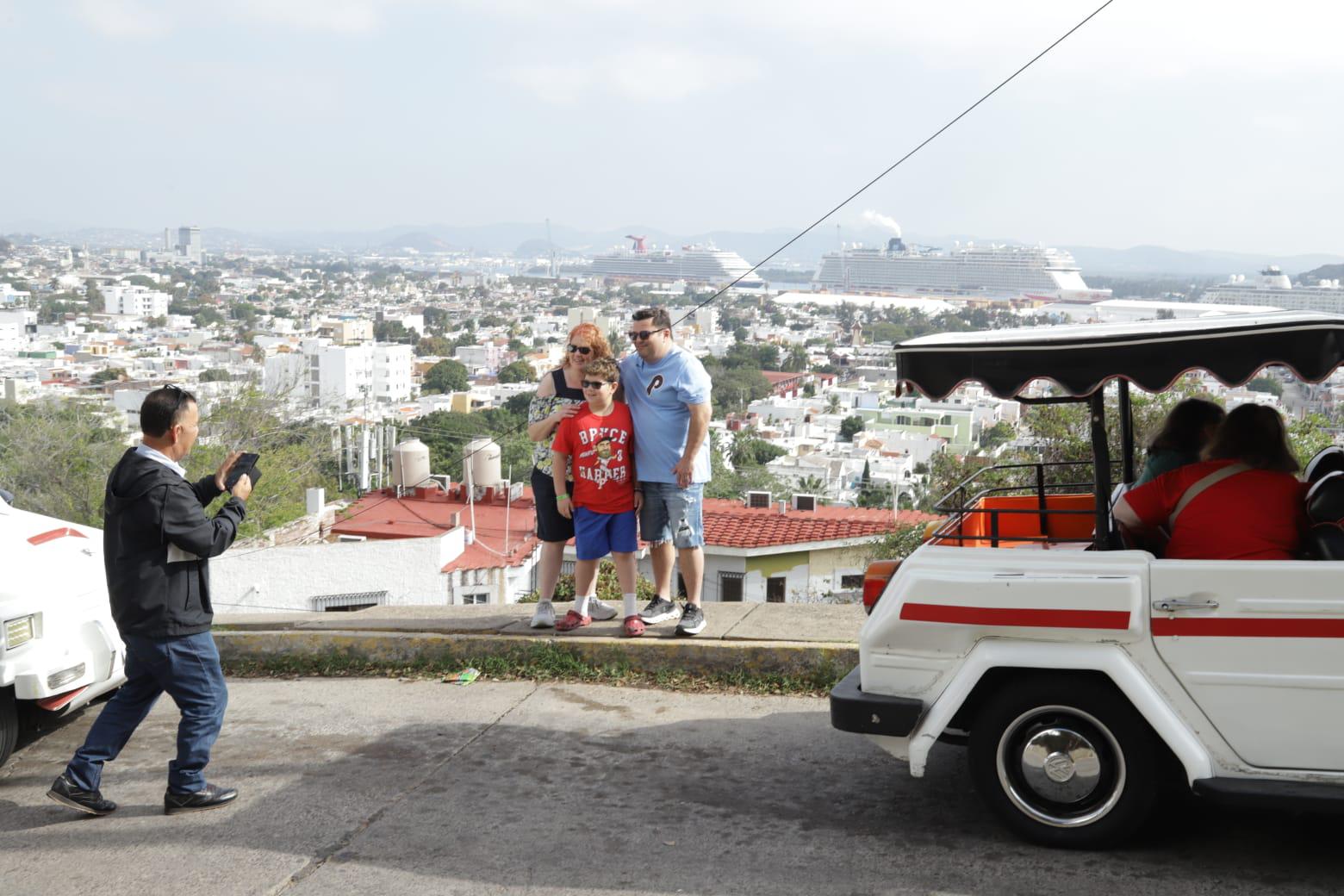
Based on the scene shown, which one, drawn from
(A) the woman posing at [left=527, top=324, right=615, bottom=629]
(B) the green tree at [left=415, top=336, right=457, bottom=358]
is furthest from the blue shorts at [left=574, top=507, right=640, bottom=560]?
(B) the green tree at [left=415, top=336, right=457, bottom=358]

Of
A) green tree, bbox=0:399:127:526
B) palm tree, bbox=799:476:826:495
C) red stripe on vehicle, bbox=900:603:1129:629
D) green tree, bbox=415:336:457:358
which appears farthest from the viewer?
green tree, bbox=415:336:457:358

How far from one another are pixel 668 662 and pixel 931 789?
6.32 ft

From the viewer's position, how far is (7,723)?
5.14m

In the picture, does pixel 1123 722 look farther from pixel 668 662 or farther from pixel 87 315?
pixel 87 315

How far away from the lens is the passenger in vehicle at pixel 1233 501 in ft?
13.8

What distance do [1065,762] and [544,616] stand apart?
3.44m

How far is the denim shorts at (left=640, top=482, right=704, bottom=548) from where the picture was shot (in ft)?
21.6

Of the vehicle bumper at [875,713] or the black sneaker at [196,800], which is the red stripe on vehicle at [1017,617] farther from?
the black sneaker at [196,800]

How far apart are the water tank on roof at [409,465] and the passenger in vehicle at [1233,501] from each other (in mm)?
45763

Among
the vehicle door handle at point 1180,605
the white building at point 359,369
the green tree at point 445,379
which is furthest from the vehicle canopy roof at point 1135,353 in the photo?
the green tree at point 445,379

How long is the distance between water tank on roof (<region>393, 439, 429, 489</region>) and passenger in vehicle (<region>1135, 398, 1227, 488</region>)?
45.2 m

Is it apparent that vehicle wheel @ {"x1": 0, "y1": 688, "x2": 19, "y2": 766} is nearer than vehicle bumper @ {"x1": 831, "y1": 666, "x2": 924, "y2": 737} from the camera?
No

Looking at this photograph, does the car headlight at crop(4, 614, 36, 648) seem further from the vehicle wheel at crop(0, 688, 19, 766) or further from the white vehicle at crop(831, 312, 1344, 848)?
the white vehicle at crop(831, 312, 1344, 848)

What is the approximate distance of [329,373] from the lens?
443ft
